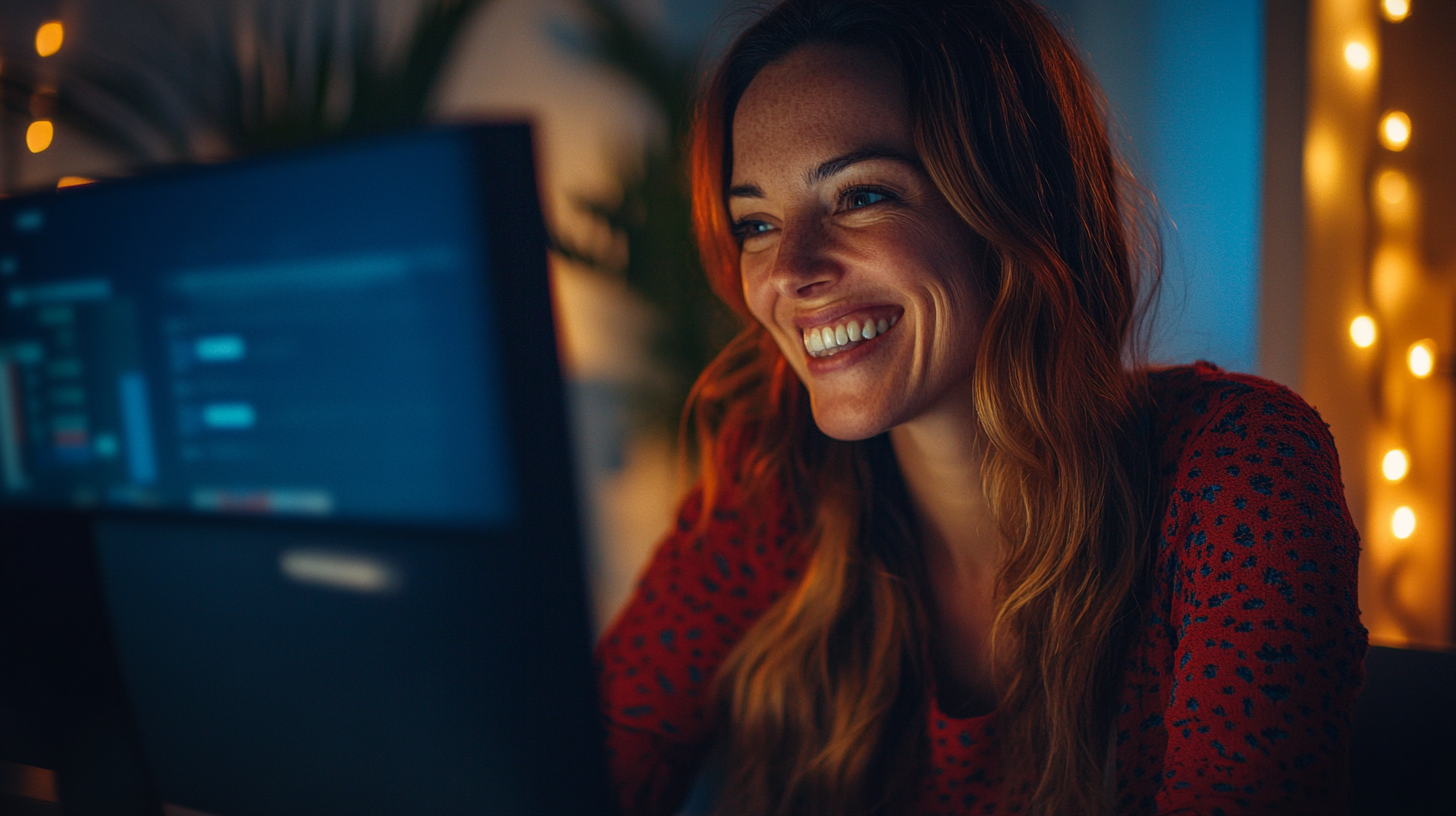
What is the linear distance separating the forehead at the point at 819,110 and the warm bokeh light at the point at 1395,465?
1.55 meters

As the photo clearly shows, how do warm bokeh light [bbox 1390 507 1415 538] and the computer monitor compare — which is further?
warm bokeh light [bbox 1390 507 1415 538]

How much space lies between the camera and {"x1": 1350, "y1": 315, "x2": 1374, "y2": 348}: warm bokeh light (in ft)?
5.32

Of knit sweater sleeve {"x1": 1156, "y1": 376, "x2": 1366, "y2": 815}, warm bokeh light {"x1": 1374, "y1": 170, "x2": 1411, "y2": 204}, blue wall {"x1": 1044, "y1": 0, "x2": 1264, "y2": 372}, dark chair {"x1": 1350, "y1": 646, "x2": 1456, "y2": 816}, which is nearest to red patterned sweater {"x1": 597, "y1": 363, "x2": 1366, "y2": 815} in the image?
knit sweater sleeve {"x1": 1156, "y1": 376, "x2": 1366, "y2": 815}

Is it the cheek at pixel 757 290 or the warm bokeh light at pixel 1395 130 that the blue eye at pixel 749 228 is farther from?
the warm bokeh light at pixel 1395 130

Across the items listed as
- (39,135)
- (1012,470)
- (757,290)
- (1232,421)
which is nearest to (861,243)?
(757,290)

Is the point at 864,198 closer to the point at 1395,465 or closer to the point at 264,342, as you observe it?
the point at 264,342

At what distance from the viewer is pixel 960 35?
0.78 metres

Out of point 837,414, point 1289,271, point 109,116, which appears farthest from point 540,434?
point 109,116

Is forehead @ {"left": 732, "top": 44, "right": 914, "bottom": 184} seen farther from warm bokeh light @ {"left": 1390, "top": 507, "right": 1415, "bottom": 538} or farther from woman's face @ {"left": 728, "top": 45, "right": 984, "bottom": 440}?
warm bokeh light @ {"left": 1390, "top": 507, "right": 1415, "bottom": 538}

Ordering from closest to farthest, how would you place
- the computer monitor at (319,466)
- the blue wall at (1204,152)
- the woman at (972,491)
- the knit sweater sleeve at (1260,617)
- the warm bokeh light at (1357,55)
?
1. the computer monitor at (319,466)
2. the knit sweater sleeve at (1260,617)
3. the woman at (972,491)
4. the blue wall at (1204,152)
5. the warm bokeh light at (1357,55)

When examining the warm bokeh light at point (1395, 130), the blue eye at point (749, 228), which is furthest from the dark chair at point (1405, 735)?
the warm bokeh light at point (1395, 130)

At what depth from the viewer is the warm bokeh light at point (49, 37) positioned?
2.62 metres

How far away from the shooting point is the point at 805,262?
82 centimetres

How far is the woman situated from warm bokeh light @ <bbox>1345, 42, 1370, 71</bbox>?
3.33 feet
